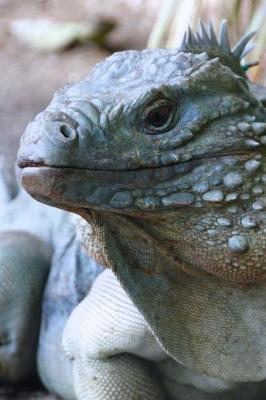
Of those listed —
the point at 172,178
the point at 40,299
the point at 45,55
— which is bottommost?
the point at 40,299

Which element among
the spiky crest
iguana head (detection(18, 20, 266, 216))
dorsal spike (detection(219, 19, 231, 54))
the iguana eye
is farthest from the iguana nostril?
Result: dorsal spike (detection(219, 19, 231, 54))

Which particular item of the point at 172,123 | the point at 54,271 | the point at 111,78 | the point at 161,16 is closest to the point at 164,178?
the point at 172,123

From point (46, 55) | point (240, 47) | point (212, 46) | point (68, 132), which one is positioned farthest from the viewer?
point (46, 55)

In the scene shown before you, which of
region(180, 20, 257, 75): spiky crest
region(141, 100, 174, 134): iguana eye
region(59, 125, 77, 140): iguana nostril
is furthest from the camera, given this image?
region(180, 20, 257, 75): spiky crest

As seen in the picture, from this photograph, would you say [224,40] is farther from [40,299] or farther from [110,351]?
[40,299]

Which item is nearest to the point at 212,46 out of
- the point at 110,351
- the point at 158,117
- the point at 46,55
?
the point at 158,117

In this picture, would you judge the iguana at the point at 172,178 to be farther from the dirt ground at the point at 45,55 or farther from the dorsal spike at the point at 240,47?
the dirt ground at the point at 45,55

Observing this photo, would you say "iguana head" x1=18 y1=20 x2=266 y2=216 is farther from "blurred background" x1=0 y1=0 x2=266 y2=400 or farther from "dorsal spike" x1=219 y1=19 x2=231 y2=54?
"blurred background" x1=0 y1=0 x2=266 y2=400
